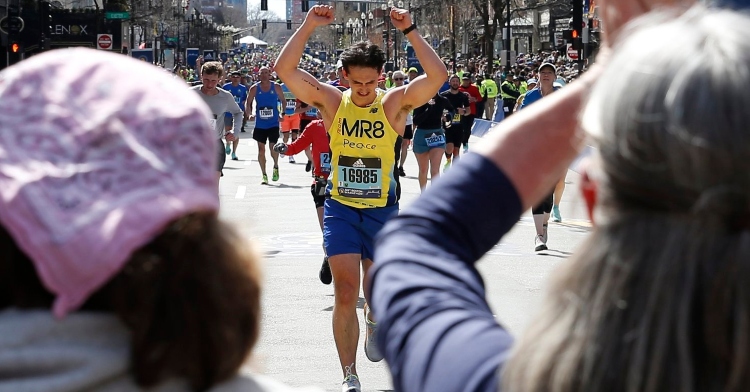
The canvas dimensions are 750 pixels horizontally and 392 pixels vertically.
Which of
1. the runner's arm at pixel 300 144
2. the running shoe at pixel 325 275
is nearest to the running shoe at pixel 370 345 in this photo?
the running shoe at pixel 325 275

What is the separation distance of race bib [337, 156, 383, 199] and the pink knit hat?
555 centimetres

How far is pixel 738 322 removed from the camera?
1.08 meters

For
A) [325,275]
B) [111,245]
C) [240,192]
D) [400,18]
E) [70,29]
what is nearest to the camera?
[111,245]

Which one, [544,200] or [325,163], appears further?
[544,200]

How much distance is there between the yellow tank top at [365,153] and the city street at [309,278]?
81 centimetres

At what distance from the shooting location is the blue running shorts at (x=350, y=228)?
22.3 ft

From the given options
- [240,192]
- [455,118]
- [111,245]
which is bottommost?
[240,192]

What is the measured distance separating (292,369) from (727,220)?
6.22 meters

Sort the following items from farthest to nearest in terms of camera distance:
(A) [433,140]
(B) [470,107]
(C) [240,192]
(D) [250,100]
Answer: (B) [470,107]
(D) [250,100]
(C) [240,192]
(A) [433,140]

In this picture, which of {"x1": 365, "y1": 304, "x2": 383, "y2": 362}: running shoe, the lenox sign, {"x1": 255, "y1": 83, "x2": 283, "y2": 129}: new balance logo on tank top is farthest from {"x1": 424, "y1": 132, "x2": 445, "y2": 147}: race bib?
the lenox sign

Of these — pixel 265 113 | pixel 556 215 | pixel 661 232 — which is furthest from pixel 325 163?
pixel 265 113

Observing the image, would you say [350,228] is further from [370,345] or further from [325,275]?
[325,275]

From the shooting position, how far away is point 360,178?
7.12 m

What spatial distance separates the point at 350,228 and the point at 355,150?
1.91ft
